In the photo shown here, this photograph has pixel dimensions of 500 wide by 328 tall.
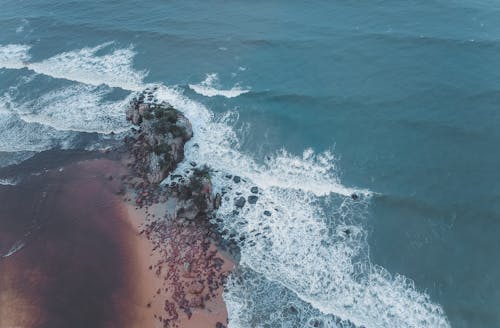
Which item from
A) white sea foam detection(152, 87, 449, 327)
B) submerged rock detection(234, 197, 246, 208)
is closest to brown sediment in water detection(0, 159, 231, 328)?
white sea foam detection(152, 87, 449, 327)

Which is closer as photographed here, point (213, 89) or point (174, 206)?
point (174, 206)

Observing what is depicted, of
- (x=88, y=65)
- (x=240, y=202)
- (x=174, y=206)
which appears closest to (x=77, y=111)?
(x=88, y=65)

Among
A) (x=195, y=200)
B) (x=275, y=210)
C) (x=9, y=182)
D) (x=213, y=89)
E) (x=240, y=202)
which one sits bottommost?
(x=9, y=182)

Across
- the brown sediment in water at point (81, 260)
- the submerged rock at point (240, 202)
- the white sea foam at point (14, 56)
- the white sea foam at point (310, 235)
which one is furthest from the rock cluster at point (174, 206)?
the white sea foam at point (14, 56)

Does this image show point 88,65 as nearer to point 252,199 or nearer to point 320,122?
point 252,199

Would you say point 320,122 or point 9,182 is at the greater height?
point 320,122

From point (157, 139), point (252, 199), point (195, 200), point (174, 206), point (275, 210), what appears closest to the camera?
point (195, 200)

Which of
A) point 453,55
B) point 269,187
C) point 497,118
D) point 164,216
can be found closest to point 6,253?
point 164,216
